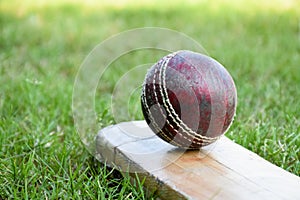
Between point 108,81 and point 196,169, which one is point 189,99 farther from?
point 108,81

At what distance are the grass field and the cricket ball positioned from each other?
367 millimetres

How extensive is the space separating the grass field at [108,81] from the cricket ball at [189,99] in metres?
0.37

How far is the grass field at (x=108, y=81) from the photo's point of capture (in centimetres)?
247

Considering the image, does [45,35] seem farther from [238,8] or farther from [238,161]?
[238,161]

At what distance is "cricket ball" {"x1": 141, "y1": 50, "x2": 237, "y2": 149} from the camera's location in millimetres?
2217

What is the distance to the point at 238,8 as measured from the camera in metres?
5.91

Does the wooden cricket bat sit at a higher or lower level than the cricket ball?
lower

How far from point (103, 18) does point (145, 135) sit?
3325 mm

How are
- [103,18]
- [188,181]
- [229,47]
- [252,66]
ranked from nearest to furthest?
[188,181]
[252,66]
[229,47]
[103,18]

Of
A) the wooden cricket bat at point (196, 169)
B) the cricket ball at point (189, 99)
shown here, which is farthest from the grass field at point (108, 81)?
the cricket ball at point (189, 99)

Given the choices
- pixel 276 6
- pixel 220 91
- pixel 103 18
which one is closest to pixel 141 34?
pixel 103 18

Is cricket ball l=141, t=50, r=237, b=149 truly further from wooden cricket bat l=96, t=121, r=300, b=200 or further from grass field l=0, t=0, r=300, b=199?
grass field l=0, t=0, r=300, b=199

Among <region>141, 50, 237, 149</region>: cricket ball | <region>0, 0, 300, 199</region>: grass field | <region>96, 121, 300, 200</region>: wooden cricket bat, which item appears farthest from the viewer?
<region>0, 0, 300, 199</region>: grass field

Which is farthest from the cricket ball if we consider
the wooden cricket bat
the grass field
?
the grass field
